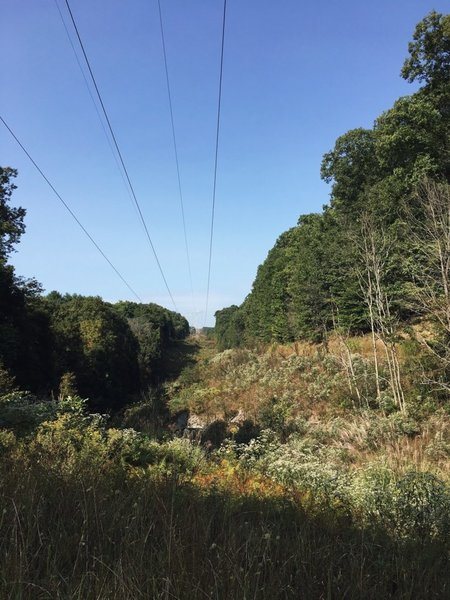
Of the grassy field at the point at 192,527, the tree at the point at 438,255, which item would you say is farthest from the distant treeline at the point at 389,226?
the grassy field at the point at 192,527

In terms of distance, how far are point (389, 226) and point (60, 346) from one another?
26.8 meters

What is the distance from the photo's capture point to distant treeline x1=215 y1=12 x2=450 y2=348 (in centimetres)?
1426

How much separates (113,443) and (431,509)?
4103 mm

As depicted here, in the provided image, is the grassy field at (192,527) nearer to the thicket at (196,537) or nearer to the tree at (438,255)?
the thicket at (196,537)

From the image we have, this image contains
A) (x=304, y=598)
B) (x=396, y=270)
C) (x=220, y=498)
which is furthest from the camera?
(x=396, y=270)

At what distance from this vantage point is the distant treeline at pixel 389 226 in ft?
46.8

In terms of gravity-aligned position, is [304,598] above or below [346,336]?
below

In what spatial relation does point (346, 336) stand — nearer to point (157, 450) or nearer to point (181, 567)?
point (157, 450)

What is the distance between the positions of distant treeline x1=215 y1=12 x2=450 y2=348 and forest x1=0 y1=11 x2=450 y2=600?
14 centimetres

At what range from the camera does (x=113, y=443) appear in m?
6.16

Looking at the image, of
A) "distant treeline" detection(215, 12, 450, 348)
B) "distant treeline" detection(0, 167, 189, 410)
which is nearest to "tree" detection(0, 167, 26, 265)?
"distant treeline" detection(0, 167, 189, 410)

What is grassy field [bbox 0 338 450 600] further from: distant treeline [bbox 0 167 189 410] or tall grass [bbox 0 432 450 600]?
distant treeline [bbox 0 167 189 410]

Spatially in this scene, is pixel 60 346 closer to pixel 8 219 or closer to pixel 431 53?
pixel 8 219

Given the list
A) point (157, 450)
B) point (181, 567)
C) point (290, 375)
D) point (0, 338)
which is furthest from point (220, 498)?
point (290, 375)
